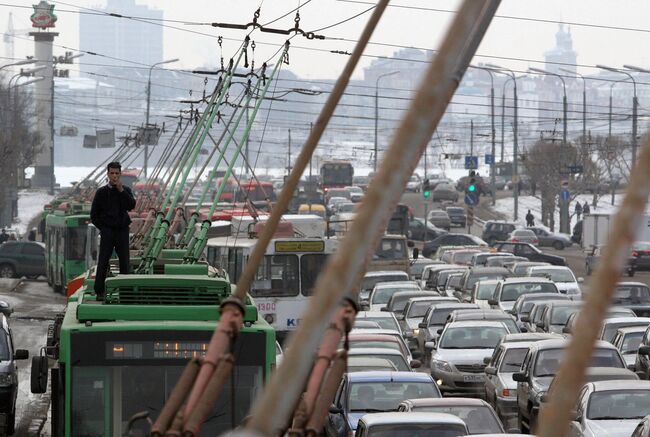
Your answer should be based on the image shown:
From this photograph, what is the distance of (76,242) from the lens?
1617 inches

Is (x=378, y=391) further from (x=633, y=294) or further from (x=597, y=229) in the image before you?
A: (x=597, y=229)

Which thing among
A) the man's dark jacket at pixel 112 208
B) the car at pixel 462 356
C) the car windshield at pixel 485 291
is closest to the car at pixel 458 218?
the car windshield at pixel 485 291

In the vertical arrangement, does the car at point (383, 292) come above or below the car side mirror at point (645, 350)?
below

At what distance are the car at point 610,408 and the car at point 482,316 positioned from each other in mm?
10346

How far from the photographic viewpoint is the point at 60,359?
34.4 feet

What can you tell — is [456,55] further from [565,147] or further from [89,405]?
[565,147]

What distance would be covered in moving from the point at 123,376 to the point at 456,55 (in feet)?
23.5

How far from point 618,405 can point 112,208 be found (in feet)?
19.2

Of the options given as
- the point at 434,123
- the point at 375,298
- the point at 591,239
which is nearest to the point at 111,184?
the point at 434,123

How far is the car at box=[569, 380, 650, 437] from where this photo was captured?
1580 cm

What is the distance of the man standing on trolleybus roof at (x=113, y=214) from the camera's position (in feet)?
45.0

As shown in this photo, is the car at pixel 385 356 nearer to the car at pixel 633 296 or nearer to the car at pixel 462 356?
the car at pixel 462 356

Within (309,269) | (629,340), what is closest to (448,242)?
(309,269)

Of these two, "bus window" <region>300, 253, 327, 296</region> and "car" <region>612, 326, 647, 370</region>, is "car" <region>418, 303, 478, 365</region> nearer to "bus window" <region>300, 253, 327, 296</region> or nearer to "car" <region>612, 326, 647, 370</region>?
"bus window" <region>300, 253, 327, 296</region>
